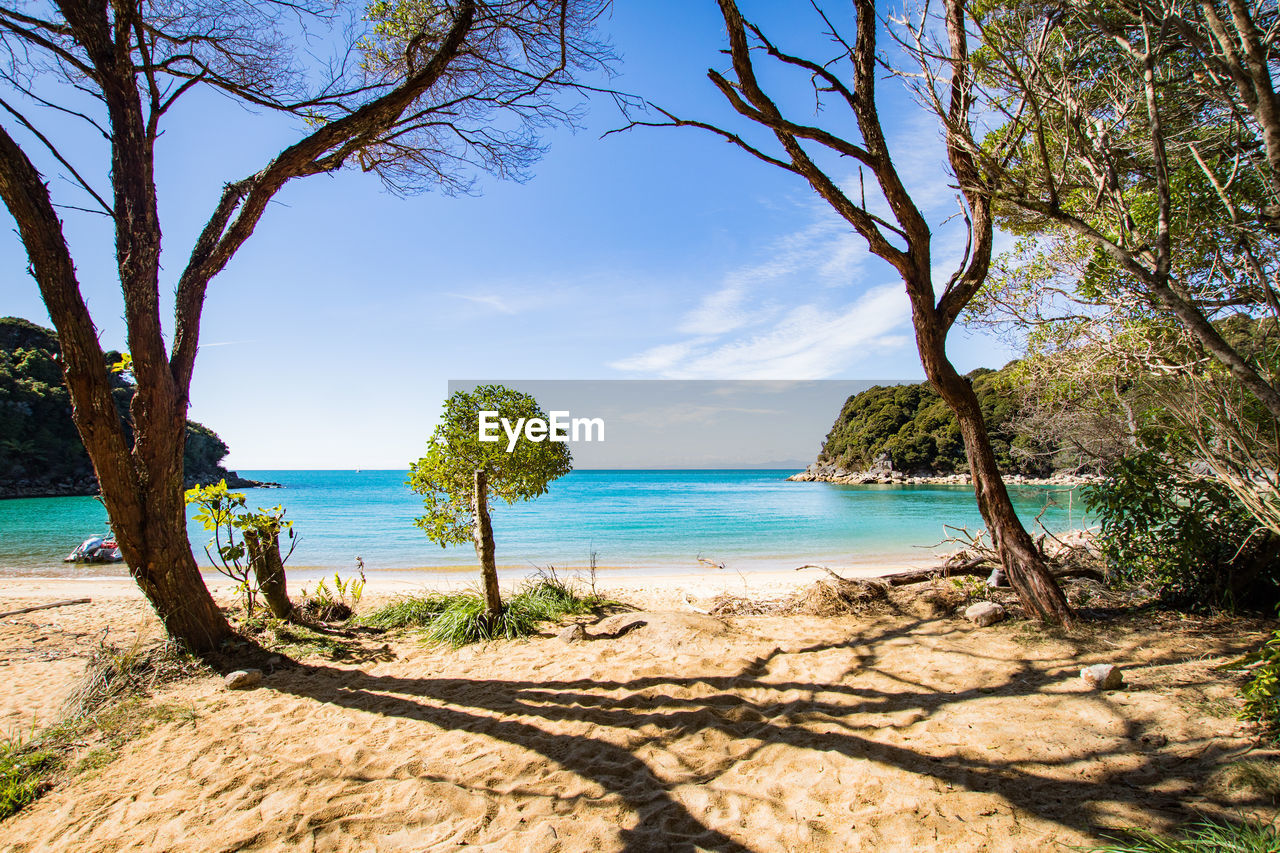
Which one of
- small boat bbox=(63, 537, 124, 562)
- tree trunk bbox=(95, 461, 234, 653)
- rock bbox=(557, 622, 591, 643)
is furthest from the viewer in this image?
small boat bbox=(63, 537, 124, 562)

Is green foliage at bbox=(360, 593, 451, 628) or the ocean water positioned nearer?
green foliage at bbox=(360, 593, 451, 628)

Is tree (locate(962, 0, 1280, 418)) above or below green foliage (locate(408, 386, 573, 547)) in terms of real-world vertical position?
above

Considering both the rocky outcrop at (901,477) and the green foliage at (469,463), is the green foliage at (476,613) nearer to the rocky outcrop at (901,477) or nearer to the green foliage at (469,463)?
the green foliage at (469,463)

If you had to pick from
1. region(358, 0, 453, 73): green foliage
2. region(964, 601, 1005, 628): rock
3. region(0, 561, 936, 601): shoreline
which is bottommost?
region(0, 561, 936, 601): shoreline

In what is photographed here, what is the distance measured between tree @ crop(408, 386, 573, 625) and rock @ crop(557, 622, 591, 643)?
A: 245 cm

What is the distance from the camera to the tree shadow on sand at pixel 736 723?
2.75 metres

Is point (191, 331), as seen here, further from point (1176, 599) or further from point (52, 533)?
point (52, 533)

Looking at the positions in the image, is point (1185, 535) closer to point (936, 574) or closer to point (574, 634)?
point (936, 574)

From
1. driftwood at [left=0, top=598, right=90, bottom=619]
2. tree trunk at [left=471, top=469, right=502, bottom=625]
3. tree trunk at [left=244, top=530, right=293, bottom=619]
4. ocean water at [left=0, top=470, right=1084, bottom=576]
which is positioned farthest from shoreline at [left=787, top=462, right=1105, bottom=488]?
driftwood at [left=0, top=598, right=90, bottom=619]

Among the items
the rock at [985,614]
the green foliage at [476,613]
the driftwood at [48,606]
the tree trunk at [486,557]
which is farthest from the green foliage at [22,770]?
the rock at [985,614]

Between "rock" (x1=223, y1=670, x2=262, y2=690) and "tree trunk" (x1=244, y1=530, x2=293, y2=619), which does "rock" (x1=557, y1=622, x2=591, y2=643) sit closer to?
"rock" (x1=223, y1=670, x2=262, y2=690)

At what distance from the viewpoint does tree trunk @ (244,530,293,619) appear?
6.26m

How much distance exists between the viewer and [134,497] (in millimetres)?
4941

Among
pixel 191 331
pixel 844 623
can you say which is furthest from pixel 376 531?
pixel 844 623
